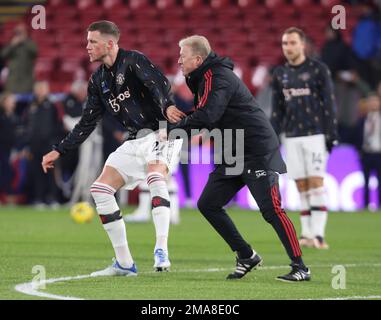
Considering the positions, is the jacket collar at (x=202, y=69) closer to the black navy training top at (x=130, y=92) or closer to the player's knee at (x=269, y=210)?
the black navy training top at (x=130, y=92)

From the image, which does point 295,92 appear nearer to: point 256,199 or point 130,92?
point 130,92

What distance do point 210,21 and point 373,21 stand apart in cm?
456

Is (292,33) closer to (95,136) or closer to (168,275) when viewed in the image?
(168,275)

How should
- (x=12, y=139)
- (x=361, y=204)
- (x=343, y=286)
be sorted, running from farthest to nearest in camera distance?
(x=12, y=139) < (x=361, y=204) < (x=343, y=286)

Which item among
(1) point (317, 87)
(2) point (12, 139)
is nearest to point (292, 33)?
(1) point (317, 87)

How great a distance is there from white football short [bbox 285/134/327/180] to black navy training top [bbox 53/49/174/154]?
3.50m

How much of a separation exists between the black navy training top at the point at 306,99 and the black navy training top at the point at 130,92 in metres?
3.41

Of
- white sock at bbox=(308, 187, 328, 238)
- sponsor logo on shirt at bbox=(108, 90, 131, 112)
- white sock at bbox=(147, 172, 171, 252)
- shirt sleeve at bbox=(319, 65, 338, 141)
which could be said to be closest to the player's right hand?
sponsor logo on shirt at bbox=(108, 90, 131, 112)

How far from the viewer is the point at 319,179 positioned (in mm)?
12812

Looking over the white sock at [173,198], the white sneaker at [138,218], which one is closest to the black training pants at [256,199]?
the white sock at [173,198]

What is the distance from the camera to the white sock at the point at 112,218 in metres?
9.20

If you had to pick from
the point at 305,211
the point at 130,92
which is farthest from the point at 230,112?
the point at 305,211

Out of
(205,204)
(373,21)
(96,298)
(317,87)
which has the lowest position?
(96,298)

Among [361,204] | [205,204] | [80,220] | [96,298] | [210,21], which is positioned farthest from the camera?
[210,21]
